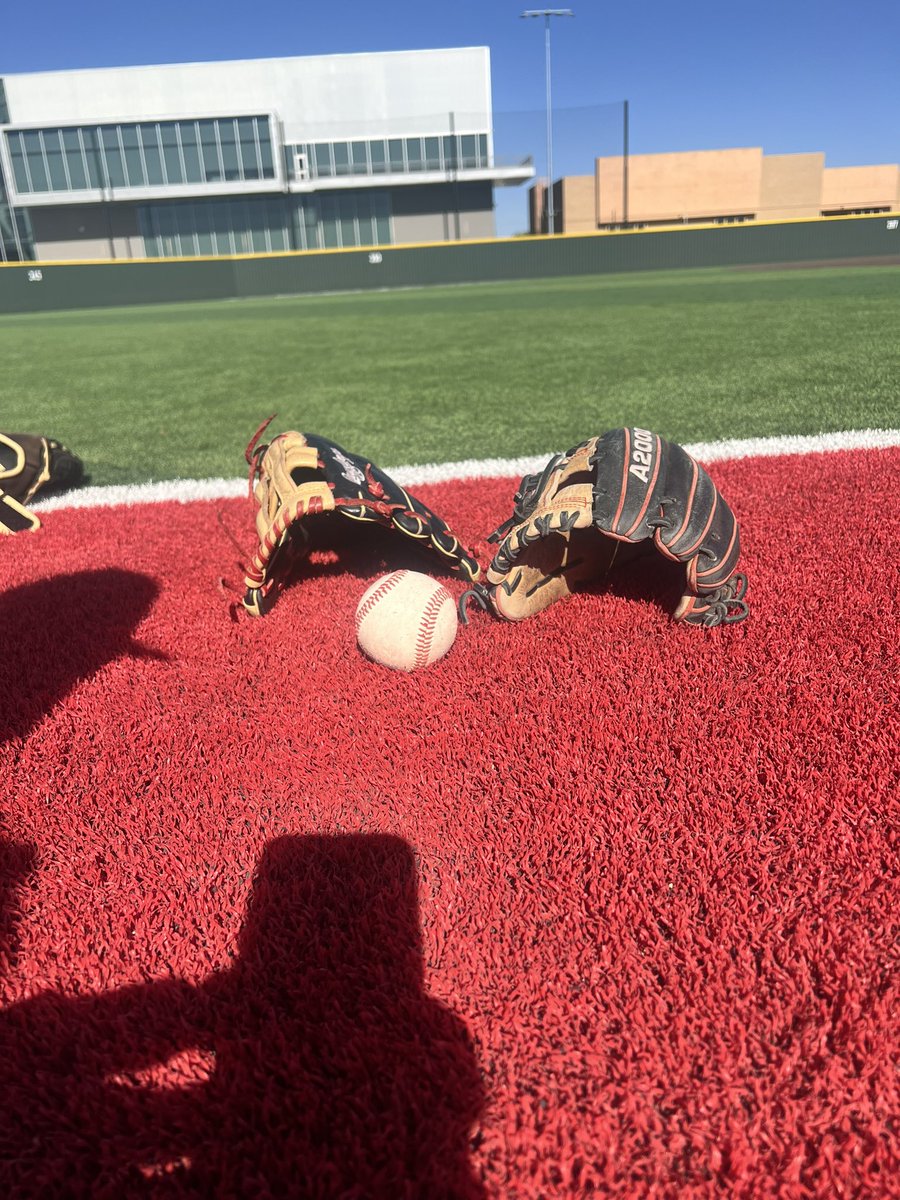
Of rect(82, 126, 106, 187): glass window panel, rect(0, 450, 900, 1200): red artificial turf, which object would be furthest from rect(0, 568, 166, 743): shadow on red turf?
rect(82, 126, 106, 187): glass window panel

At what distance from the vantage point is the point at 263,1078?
1137 millimetres

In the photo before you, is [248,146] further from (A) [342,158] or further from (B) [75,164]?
(B) [75,164]

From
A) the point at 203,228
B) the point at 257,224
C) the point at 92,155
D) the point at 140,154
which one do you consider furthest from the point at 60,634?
the point at 92,155

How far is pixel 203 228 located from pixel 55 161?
867 centimetres

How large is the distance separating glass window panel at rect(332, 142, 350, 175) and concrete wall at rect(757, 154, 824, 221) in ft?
74.2

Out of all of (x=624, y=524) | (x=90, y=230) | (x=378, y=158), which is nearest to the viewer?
(x=624, y=524)

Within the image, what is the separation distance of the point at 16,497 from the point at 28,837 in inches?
118

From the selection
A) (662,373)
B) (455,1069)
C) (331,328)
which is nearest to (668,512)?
(455,1069)

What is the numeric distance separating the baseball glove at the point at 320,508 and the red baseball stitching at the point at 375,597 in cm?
27

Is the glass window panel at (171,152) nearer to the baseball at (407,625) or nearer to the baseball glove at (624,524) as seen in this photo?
the baseball glove at (624,524)

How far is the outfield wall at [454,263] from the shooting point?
26.0 m

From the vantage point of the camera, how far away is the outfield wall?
26.0 meters

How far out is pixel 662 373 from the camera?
24.1 ft

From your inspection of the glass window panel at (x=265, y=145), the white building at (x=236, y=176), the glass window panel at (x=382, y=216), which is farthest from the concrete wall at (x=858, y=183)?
the glass window panel at (x=265, y=145)
